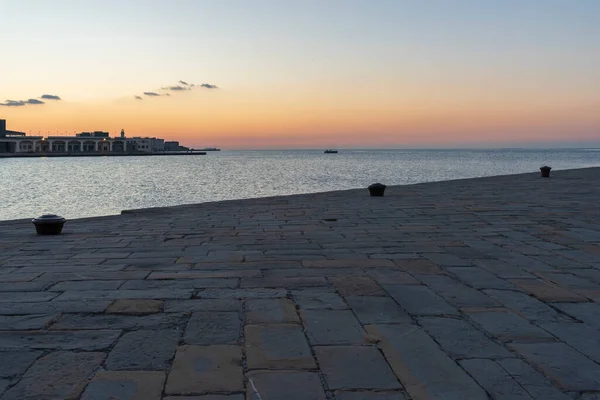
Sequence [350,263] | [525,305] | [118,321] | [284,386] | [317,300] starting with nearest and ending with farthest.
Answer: [284,386] → [118,321] → [525,305] → [317,300] → [350,263]

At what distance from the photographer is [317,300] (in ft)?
11.5

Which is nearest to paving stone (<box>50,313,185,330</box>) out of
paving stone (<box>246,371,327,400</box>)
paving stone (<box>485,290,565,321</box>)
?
paving stone (<box>246,371,327,400</box>)

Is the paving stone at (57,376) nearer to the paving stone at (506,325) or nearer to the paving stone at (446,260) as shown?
the paving stone at (506,325)

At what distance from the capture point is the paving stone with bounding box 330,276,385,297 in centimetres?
368

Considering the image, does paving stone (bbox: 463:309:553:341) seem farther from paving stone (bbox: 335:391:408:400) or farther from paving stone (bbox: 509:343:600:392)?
paving stone (bbox: 335:391:408:400)

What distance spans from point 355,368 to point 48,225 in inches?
232

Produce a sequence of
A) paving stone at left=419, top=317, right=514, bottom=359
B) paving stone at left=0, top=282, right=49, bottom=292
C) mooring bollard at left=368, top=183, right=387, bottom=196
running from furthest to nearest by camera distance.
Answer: mooring bollard at left=368, top=183, right=387, bottom=196
paving stone at left=0, top=282, right=49, bottom=292
paving stone at left=419, top=317, right=514, bottom=359

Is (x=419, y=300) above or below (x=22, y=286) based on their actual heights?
above

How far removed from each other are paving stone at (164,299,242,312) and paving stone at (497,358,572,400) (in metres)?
1.67

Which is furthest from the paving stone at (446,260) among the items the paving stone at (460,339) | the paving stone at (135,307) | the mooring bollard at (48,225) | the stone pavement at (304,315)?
the mooring bollard at (48,225)

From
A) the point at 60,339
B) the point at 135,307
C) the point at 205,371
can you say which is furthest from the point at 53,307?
the point at 205,371

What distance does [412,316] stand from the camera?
3160 millimetres

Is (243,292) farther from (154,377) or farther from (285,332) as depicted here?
(154,377)

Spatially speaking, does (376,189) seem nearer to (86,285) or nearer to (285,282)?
(285,282)
